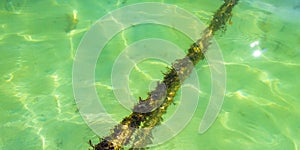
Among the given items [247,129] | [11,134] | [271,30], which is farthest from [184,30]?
[11,134]

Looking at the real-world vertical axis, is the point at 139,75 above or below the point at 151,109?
below

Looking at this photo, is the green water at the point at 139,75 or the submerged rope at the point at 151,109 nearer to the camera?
the submerged rope at the point at 151,109

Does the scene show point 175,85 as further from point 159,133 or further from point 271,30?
point 271,30

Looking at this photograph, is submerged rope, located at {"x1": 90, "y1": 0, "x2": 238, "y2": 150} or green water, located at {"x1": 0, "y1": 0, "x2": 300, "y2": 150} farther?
green water, located at {"x1": 0, "y1": 0, "x2": 300, "y2": 150}

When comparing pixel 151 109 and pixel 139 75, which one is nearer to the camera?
pixel 151 109
